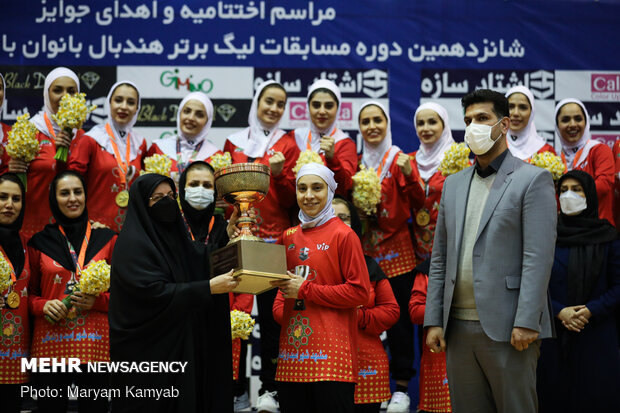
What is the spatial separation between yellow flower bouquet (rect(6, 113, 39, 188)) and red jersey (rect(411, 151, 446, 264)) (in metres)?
2.87

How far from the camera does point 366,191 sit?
5387mm

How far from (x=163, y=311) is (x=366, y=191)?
2.12 meters

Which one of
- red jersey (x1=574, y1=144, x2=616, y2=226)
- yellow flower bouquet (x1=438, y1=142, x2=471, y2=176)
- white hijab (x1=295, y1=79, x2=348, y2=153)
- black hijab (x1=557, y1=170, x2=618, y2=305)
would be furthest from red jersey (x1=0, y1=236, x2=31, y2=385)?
red jersey (x1=574, y1=144, x2=616, y2=226)

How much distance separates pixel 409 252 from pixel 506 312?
220cm

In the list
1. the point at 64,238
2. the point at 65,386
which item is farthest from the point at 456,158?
the point at 65,386

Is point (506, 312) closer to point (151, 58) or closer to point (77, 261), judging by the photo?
point (77, 261)

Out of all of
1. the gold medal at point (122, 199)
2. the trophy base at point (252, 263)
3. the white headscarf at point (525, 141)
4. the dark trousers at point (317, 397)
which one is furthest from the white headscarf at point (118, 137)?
the white headscarf at point (525, 141)

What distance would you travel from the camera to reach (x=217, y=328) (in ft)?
12.9

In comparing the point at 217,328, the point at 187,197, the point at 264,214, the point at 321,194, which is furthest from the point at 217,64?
the point at 217,328

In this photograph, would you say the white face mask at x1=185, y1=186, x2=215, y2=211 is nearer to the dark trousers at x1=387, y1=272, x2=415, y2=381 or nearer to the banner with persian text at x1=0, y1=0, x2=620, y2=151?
the dark trousers at x1=387, y1=272, x2=415, y2=381

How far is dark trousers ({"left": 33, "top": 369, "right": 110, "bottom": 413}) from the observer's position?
4.73 meters

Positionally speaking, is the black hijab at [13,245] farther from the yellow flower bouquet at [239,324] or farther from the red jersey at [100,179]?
the yellow flower bouquet at [239,324]

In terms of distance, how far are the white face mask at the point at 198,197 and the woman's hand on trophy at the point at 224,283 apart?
3.29ft

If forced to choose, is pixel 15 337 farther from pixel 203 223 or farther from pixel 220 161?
pixel 220 161
